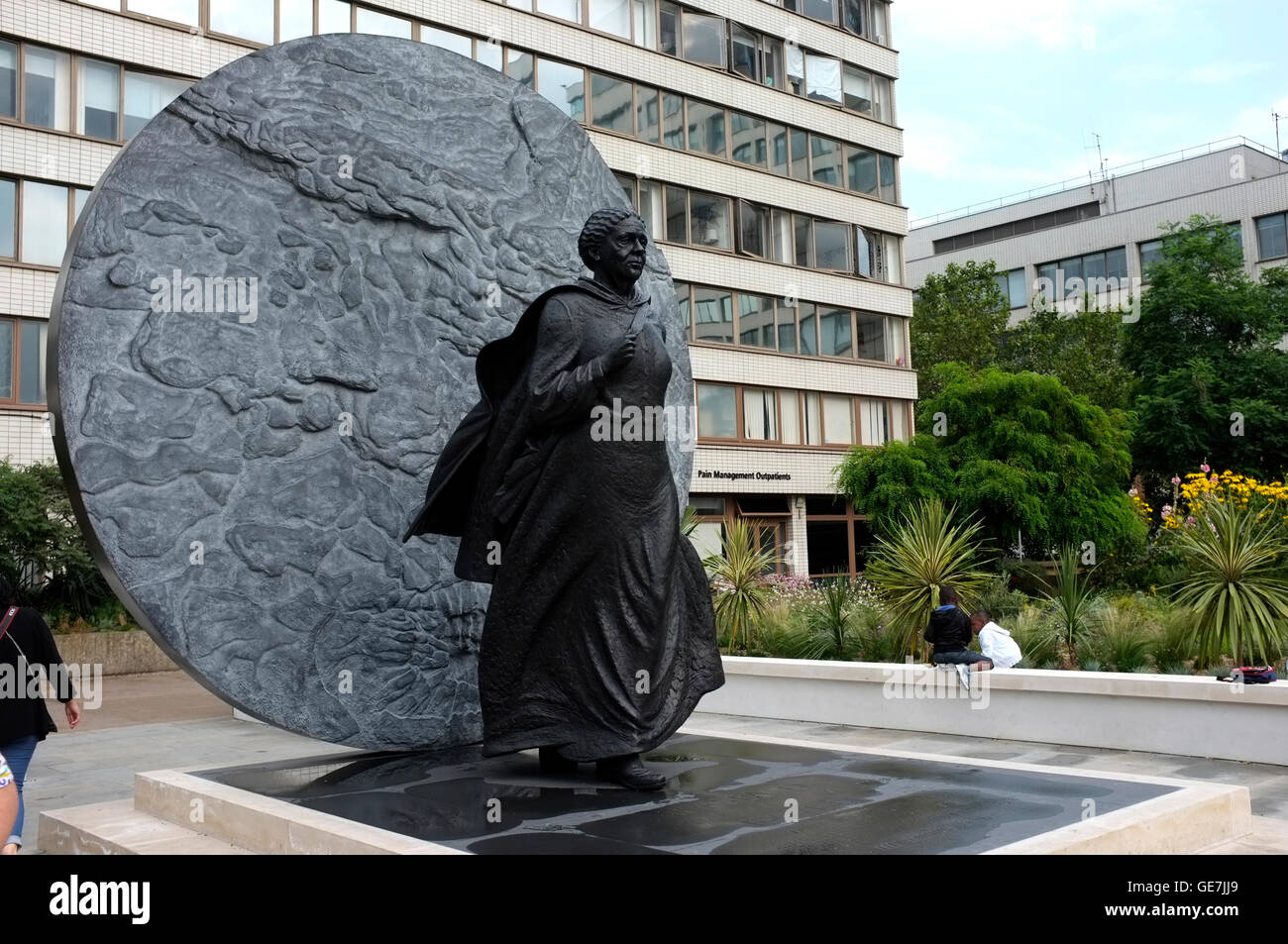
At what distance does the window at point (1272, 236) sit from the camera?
44.9m

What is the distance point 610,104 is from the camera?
103 feet

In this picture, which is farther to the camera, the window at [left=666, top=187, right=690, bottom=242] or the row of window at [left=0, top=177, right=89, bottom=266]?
the window at [left=666, top=187, right=690, bottom=242]

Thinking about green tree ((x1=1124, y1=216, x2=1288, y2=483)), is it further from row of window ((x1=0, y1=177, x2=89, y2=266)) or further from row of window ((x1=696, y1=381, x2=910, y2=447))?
row of window ((x1=0, y1=177, x2=89, y2=266))

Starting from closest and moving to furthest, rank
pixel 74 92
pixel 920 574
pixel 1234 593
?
1. pixel 1234 593
2. pixel 920 574
3. pixel 74 92

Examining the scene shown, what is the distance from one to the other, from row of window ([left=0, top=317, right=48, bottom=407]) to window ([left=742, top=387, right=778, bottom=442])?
17.4m

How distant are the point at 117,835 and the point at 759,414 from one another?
28.4 metres

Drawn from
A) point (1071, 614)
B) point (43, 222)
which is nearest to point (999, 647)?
point (1071, 614)

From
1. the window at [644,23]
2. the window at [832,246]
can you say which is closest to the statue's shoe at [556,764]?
the window at [644,23]

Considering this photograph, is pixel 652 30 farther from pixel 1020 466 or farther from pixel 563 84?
pixel 1020 466

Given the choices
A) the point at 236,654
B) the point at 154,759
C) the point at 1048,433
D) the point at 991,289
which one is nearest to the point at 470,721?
the point at 236,654

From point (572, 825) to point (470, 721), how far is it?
2.37 m

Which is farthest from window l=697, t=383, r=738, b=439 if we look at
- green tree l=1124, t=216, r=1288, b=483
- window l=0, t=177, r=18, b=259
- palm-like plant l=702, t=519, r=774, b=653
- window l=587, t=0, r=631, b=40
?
palm-like plant l=702, t=519, r=774, b=653

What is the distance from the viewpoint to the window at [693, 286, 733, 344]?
107ft
